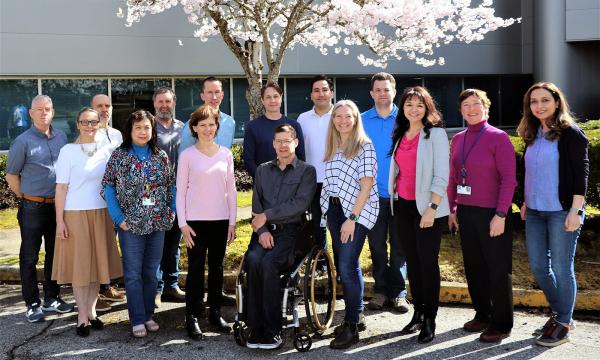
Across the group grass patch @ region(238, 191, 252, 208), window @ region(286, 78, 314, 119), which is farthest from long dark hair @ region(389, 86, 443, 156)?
window @ region(286, 78, 314, 119)

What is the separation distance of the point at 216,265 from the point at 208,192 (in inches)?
27.1

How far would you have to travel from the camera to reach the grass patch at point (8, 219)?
35.1 feet

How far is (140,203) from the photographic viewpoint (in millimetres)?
5629

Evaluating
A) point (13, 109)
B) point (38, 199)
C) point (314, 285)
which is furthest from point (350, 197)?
point (13, 109)

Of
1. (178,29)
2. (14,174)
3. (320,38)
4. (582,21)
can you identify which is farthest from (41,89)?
(582,21)

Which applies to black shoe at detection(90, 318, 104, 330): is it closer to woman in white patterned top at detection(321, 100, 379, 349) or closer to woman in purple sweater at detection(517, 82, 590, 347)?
woman in white patterned top at detection(321, 100, 379, 349)

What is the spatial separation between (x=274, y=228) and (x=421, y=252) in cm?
118

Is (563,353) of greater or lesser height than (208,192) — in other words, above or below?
below

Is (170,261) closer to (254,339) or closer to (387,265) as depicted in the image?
(254,339)

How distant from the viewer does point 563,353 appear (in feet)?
16.4

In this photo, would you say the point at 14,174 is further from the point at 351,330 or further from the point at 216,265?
the point at 351,330

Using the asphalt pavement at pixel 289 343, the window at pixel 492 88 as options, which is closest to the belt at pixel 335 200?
the asphalt pavement at pixel 289 343

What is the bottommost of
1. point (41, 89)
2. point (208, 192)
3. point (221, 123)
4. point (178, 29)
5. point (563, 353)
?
point (563, 353)

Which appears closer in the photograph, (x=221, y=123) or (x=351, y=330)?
(x=351, y=330)
